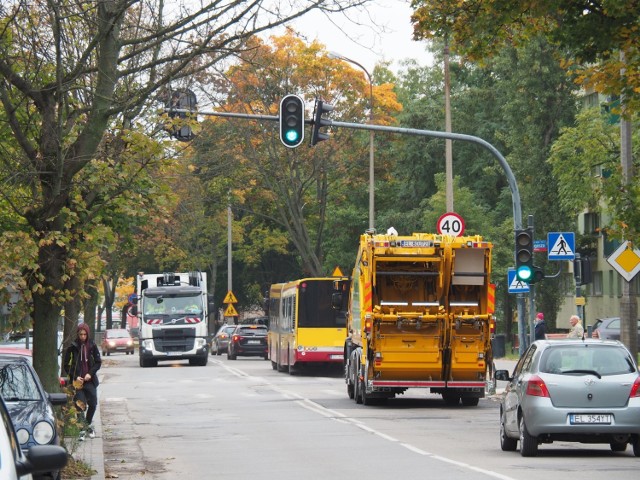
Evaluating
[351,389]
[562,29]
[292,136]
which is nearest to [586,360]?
[562,29]

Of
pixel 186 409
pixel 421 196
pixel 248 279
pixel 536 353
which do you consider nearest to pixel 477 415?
pixel 186 409

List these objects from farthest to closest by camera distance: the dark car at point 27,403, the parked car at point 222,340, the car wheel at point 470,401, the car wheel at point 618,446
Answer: the parked car at point 222,340 → the car wheel at point 470,401 → the car wheel at point 618,446 → the dark car at point 27,403

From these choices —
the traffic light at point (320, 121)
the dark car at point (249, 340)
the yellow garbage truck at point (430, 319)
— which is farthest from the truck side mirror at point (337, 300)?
the dark car at point (249, 340)

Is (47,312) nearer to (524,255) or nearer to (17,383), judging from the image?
(17,383)

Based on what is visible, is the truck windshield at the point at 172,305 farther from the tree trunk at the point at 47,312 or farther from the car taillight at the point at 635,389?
the car taillight at the point at 635,389

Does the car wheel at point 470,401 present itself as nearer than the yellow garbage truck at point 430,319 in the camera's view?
No

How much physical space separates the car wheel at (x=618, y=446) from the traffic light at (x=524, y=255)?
335 inches

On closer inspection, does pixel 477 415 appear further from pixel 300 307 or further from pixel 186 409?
pixel 300 307

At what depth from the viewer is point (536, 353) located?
695 inches

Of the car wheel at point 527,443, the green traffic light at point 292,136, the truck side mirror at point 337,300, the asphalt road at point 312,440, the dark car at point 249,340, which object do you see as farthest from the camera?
the dark car at point 249,340

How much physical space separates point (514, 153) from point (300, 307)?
24114 mm

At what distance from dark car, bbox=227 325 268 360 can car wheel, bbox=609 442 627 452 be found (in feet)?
141

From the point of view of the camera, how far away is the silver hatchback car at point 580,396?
55.5 feet

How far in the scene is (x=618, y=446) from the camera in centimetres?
1803
